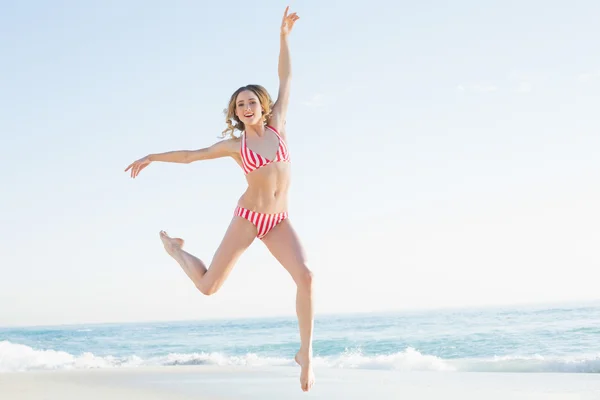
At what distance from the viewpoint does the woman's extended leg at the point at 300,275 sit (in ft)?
15.6

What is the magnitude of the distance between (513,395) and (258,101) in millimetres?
5543

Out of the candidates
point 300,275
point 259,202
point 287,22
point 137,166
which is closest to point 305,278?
point 300,275

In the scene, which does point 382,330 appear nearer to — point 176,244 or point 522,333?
point 522,333

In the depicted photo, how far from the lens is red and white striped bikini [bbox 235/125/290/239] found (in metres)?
4.89

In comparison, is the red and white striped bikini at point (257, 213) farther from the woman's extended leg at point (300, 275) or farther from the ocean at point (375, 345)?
the ocean at point (375, 345)

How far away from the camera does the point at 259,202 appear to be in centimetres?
492

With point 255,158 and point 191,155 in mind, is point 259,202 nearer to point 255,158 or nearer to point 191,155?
point 255,158

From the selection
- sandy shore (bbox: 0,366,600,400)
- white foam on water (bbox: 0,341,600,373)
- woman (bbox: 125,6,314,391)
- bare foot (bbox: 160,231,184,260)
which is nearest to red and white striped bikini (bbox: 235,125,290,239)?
woman (bbox: 125,6,314,391)

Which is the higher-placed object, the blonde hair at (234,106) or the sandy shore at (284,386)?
the blonde hair at (234,106)

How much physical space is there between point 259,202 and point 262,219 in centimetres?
12

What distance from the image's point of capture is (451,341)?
21.4m

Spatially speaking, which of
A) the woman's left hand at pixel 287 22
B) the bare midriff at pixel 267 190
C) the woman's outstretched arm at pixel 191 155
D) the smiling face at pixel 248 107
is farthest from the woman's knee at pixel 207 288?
the woman's left hand at pixel 287 22

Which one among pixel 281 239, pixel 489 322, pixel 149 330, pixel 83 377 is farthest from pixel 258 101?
pixel 149 330

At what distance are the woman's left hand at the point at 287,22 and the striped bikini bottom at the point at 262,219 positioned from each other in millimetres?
1337
